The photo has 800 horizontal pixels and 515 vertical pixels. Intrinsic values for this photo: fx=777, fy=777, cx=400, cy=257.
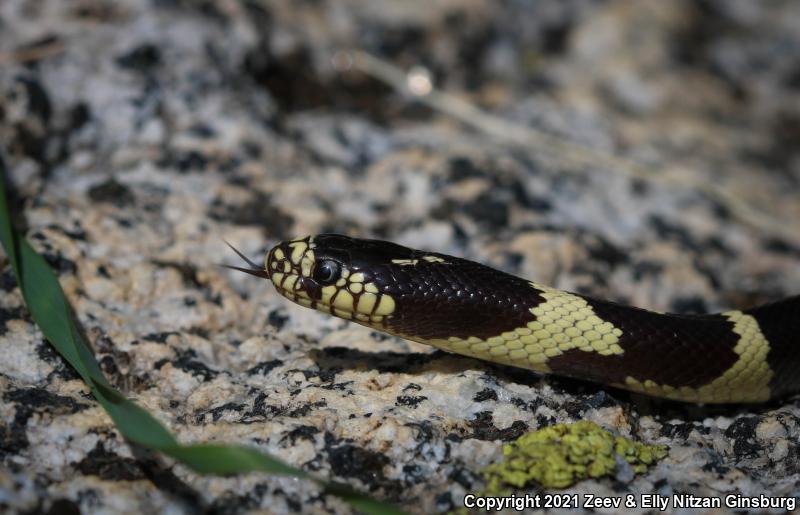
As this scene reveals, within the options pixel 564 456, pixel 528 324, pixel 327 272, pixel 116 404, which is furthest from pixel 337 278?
pixel 564 456

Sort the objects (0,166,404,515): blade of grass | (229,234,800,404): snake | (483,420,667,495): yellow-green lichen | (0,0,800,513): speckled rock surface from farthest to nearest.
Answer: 1. (229,234,800,404): snake
2. (0,0,800,513): speckled rock surface
3. (483,420,667,495): yellow-green lichen
4. (0,166,404,515): blade of grass

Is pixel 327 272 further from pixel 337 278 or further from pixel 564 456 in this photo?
pixel 564 456

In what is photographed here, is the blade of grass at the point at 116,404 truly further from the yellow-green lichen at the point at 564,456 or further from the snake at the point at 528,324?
the snake at the point at 528,324

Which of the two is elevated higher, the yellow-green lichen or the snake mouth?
the snake mouth

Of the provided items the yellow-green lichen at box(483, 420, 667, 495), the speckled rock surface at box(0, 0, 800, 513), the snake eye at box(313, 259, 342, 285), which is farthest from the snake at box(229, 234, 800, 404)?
the yellow-green lichen at box(483, 420, 667, 495)

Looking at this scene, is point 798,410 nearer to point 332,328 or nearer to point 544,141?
point 332,328

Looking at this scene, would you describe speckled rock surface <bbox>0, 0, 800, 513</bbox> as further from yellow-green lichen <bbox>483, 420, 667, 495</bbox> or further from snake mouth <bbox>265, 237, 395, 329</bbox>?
snake mouth <bbox>265, 237, 395, 329</bbox>
